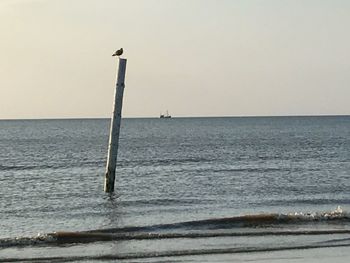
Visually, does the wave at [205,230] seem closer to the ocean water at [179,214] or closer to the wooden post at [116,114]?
the ocean water at [179,214]

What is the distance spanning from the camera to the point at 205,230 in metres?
19.2

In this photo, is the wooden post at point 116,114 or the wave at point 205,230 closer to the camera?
the wave at point 205,230

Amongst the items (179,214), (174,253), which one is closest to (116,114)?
(179,214)

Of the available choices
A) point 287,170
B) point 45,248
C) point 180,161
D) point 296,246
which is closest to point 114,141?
point 45,248

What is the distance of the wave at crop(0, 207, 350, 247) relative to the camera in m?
17.6

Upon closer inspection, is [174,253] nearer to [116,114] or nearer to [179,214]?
[179,214]

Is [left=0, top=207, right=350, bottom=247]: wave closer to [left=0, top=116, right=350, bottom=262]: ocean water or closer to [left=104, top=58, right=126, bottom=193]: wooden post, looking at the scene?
[left=0, top=116, right=350, bottom=262]: ocean water

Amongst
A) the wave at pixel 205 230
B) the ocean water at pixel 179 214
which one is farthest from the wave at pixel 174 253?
the wave at pixel 205 230

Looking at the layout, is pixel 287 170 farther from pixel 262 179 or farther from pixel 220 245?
pixel 220 245

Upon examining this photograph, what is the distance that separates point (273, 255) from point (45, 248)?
5628mm

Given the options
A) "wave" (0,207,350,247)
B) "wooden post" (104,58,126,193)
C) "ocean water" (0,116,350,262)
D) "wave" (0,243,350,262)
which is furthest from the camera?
"wooden post" (104,58,126,193)

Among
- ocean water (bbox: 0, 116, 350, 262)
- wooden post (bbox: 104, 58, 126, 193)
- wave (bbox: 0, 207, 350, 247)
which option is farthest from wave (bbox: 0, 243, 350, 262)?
wooden post (bbox: 104, 58, 126, 193)

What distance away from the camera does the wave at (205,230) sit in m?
17.6

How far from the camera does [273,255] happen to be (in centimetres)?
1510
